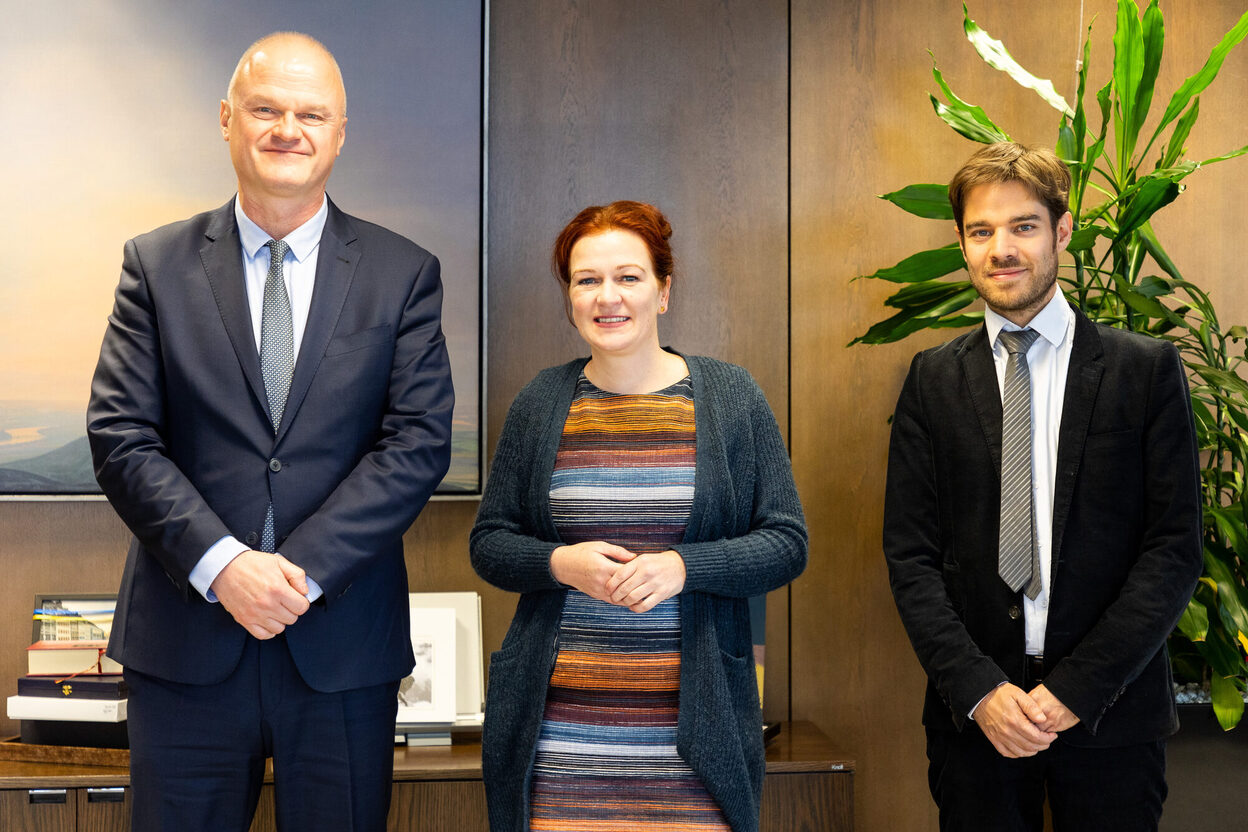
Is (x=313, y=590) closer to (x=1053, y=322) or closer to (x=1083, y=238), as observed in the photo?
(x=1053, y=322)

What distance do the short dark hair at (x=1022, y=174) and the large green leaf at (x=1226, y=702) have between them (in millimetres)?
1155

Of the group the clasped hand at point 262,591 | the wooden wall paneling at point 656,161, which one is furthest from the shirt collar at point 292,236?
the wooden wall paneling at point 656,161

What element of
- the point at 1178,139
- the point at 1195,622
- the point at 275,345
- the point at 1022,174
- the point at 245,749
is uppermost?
the point at 1178,139

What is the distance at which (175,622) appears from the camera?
5.70 ft

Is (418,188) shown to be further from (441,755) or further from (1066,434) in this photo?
(1066,434)

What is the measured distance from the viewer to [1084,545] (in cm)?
192

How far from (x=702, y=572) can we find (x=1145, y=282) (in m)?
1.52

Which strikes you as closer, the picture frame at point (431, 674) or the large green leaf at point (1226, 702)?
the large green leaf at point (1226, 702)

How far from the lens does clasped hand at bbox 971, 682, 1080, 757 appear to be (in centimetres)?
184

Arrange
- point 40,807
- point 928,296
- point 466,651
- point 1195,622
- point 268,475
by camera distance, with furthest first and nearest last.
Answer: point 466,651 < point 928,296 < point 40,807 < point 1195,622 < point 268,475

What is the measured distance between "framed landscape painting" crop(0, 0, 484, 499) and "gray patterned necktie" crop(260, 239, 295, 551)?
1.06 m

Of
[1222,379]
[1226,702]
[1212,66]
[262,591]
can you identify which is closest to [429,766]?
[262,591]

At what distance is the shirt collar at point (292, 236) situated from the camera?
73.7 inches

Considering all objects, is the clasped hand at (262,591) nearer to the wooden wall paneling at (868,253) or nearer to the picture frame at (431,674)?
the picture frame at (431,674)
